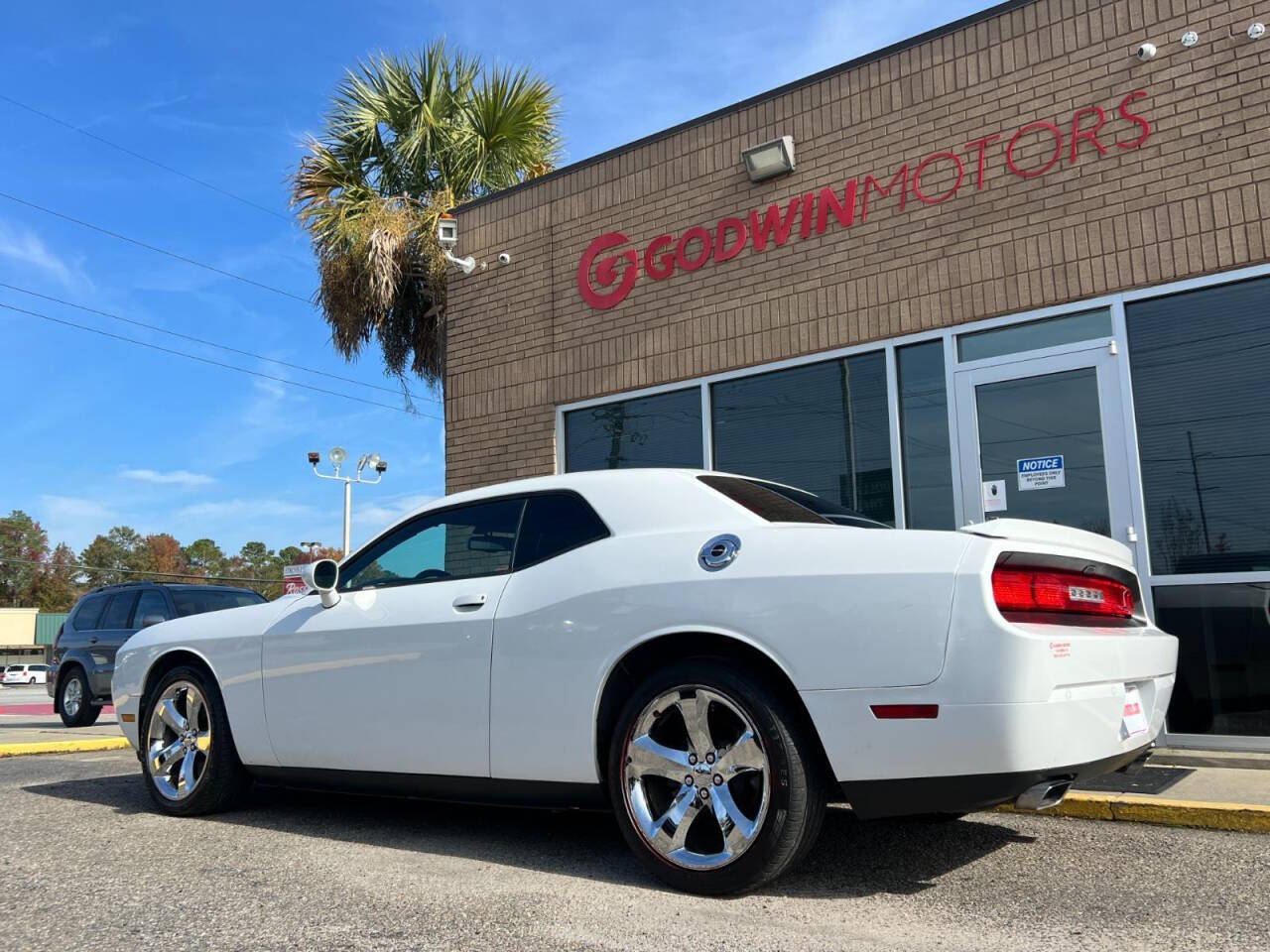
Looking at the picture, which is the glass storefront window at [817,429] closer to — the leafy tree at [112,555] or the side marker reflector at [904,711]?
the side marker reflector at [904,711]

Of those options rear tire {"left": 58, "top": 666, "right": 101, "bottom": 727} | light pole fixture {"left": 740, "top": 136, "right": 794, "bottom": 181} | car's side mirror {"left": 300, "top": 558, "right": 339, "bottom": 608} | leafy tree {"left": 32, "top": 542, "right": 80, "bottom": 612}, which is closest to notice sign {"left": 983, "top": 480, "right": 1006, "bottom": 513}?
light pole fixture {"left": 740, "top": 136, "right": 794, "bottom": 181}

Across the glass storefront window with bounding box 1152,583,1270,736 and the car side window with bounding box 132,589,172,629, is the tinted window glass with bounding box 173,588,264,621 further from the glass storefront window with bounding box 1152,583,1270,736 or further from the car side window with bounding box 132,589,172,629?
the glass storefront window with bounding box 1152,583,1270,736

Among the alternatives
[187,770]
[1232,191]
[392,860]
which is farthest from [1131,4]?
[187,770]

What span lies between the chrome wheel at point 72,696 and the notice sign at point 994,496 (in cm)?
1080

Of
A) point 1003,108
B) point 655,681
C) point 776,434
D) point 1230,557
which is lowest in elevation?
point 655,681

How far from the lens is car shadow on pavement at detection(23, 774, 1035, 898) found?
3824mm

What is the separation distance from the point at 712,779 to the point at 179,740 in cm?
311

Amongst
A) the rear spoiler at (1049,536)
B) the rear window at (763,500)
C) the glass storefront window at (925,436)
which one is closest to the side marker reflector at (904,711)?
the rear spoiler at (1049,536)

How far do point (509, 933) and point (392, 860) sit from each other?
3.89 ft

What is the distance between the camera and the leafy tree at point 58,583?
87312 mm

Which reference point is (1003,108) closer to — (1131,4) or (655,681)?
(1131,4)

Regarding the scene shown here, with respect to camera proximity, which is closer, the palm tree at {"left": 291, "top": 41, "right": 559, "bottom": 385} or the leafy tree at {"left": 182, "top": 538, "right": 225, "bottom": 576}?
the palm tree at {"left": 291, "top": 41, "right": 559, "bottom": 385}

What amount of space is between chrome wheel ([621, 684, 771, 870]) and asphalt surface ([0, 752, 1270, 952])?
0.64 feet

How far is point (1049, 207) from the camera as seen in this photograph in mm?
7168
